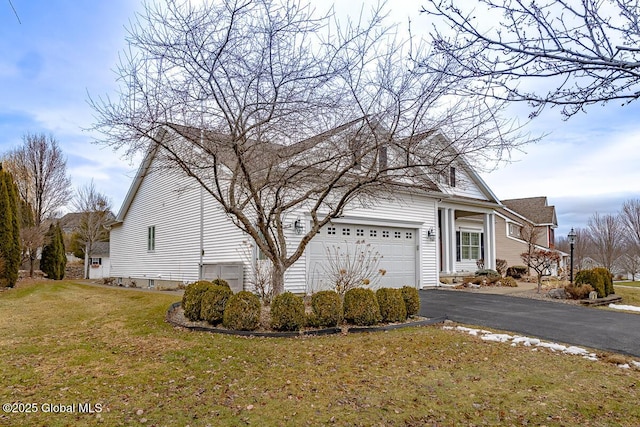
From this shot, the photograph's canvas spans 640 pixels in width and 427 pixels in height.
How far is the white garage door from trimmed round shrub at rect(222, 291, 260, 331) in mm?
5276

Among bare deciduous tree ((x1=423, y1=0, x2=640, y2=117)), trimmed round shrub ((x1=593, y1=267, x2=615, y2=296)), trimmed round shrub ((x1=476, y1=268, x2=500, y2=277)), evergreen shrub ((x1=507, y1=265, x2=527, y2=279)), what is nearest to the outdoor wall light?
trimmed round shrub ((x1=476, y1=268, x2=500, y2=277))

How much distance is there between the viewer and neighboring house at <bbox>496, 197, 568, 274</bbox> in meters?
25.4

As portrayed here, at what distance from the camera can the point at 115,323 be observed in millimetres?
8234

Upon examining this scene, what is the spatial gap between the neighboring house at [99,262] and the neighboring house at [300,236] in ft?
36.2

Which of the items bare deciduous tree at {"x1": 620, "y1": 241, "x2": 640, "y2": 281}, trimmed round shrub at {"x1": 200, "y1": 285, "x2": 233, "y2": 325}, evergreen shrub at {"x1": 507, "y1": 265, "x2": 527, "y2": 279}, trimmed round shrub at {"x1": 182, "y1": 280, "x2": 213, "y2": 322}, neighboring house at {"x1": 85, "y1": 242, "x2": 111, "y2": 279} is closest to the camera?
trimmed round shrub at {"x1": 200, "y1": 285, "x2": 233, "y2": 325}

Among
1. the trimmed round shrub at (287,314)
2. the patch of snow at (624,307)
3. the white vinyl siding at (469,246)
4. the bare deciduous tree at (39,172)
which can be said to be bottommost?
the patch of snow at (624,307)

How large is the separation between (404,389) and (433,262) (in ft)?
38.5

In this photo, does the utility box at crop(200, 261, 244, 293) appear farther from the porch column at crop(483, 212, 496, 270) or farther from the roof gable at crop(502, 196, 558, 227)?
the roof gable at crop(502, 196, 558, 227)

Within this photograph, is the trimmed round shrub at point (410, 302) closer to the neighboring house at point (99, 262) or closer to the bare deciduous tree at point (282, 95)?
the bare deciduous tree at point (282, 95)

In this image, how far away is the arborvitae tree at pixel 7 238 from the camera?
16.7 m

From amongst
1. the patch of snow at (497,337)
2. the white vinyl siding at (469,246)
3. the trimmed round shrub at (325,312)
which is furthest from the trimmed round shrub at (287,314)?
the white vinyl siding at (469,246)

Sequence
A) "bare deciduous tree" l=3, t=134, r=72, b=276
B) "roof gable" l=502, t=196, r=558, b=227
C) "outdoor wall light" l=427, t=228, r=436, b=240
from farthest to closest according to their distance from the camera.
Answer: "roof gable" l=502, t=196, r=558, b=227 → "bare deciduous tree" l=3, t=134, r=72, b=276 → "outdoor wall light" l=427, t=228, r=436, b=240

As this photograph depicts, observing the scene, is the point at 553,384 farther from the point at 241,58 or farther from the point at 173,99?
the point at 173,99

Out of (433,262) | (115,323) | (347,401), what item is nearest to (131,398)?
(347,401)
